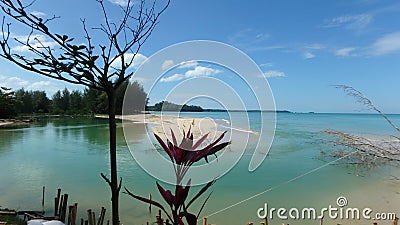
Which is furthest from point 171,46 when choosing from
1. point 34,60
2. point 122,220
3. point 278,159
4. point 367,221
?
point 278,159

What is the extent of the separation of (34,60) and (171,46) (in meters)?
0.52

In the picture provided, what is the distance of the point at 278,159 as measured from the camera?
11.4 metres

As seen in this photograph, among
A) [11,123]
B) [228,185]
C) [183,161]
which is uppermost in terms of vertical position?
[183,161]

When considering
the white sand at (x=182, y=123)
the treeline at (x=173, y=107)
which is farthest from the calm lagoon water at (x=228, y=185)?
the treeline at (x=173, y=107)

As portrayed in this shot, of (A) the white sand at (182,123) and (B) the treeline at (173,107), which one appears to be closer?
(B) the treeline at (173,107)

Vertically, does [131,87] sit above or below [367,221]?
above

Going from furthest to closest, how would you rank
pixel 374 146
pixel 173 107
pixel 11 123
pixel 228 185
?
pixel 11 123 < pixel 228 185 < pixel 374 146 < pixel 173 107

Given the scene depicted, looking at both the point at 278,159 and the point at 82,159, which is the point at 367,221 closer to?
the point at 278,159

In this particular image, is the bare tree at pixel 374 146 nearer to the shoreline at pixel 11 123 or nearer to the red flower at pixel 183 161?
the red flower at pixel 183 161

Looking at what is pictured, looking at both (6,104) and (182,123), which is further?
(6,104)

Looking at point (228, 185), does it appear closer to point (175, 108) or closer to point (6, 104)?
point (175, 108)

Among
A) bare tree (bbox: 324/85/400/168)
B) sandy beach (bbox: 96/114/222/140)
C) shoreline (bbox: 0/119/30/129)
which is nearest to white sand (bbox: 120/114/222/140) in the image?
sandy beach (bbox: 96/114/222/140)

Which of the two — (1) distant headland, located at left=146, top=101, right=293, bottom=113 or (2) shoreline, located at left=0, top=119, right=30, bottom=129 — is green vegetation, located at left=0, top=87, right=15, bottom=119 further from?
(1) distant headland, located at left=146, top=101, right=293, bottom=113

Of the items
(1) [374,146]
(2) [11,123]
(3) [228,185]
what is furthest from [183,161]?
(2) [11,123]
